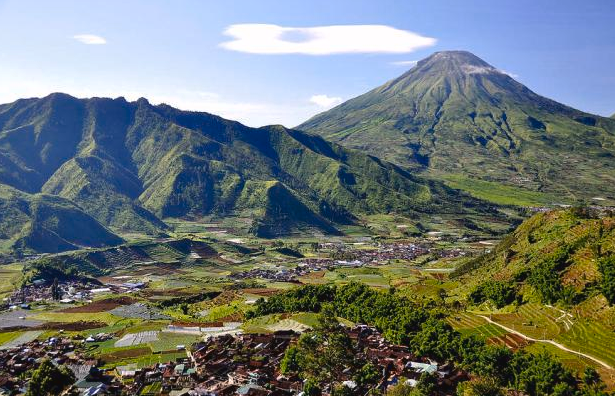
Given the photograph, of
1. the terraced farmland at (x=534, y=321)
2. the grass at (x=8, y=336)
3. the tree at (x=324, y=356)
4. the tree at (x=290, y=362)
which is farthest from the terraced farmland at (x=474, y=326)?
the grass at (x=8, y=336)

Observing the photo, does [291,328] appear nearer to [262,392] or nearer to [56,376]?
[262,392]

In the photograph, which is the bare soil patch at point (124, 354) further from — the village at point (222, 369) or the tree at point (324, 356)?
the tree at point (324, 356)

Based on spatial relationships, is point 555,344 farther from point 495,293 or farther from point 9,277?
point 9,277

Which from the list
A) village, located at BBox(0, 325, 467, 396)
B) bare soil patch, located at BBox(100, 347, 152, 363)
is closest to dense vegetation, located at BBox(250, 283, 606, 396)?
village, located at BBox(0, 325, 467, 396)

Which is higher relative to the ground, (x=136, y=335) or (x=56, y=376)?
(x=56, y=376)

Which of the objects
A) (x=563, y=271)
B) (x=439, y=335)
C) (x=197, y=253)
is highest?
(x=563, y=271)

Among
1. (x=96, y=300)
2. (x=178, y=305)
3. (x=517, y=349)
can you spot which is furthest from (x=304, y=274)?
(x=517, y=349)

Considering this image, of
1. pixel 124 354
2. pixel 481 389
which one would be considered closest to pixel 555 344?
pixel 481 389
